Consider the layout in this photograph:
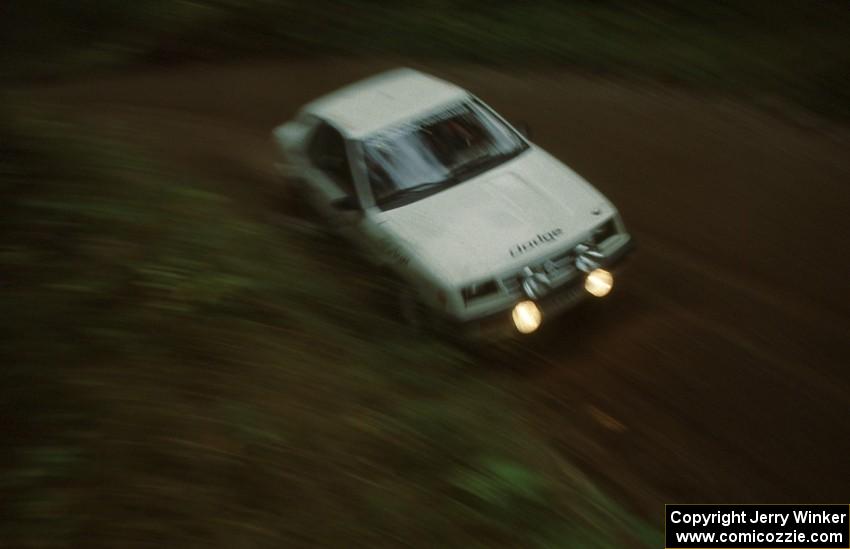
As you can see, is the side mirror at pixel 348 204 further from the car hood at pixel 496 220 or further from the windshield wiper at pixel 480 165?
the windshield wiper at pixel 480 165

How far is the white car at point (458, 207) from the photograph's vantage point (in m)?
5.64

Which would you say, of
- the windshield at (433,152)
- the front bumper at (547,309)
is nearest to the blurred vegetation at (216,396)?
the front bumper at (547,309)

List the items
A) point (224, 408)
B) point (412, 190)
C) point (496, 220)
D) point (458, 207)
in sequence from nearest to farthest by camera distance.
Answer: point (224, 408) → point (496, 220) → point (458, 207) → point (412, 190)

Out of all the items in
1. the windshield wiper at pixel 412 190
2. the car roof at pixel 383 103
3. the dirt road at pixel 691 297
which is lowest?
the dirt road at pixel 691 297

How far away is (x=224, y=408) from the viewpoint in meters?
4.16

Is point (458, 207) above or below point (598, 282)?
Answer: above

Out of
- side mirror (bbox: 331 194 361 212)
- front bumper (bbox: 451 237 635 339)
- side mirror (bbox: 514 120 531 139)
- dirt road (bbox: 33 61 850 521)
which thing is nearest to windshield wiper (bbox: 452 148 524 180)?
side mirror (bbox: 514 120 531 139)

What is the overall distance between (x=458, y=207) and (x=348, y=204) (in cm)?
90

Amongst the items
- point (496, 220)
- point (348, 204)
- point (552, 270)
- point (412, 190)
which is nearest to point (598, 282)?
point (552, 270)

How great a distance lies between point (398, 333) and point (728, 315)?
261cm

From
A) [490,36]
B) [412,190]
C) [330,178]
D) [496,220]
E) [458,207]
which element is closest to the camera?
[496,220]

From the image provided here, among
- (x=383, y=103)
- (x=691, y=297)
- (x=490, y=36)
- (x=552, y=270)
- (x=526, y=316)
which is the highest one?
(x=383, y=103)

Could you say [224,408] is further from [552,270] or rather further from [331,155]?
[331,155]

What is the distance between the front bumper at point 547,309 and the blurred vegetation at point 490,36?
16.9ft
